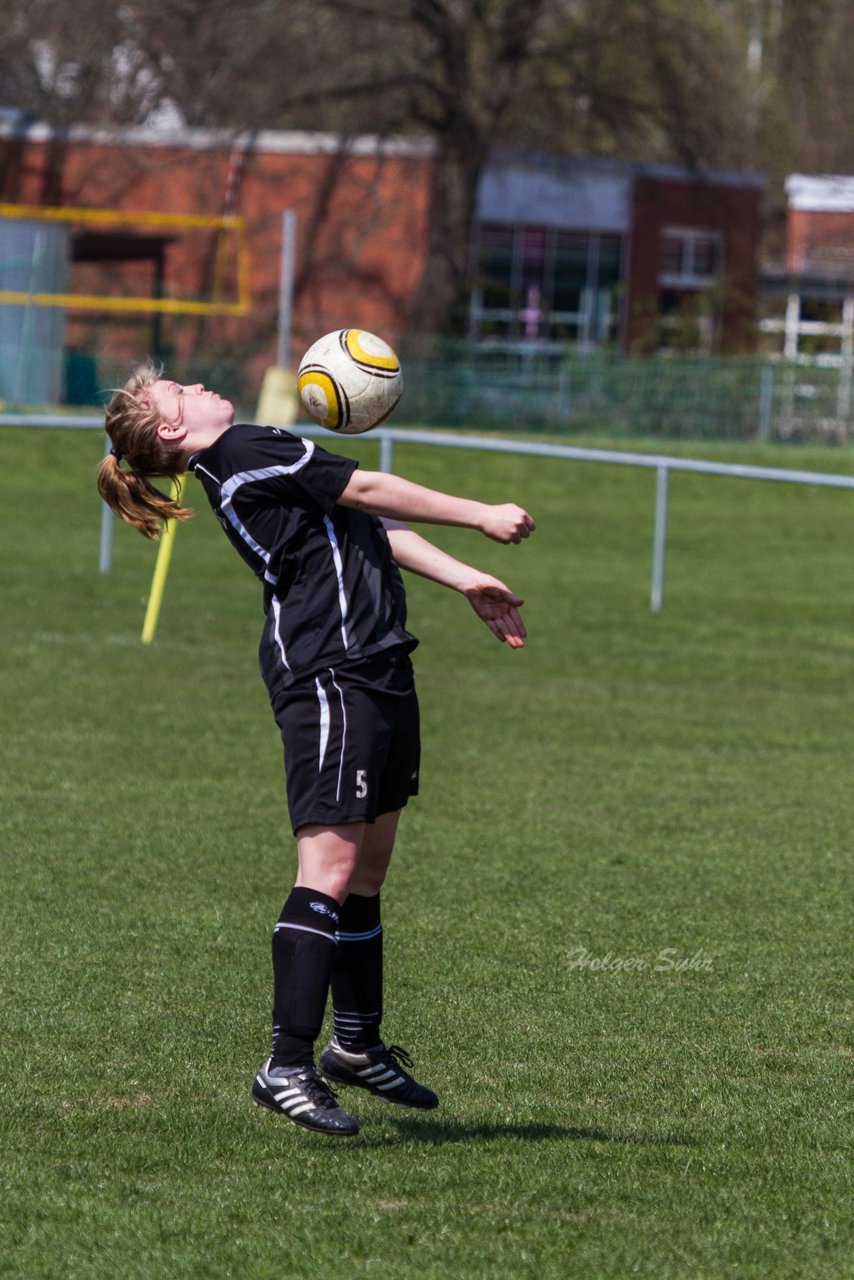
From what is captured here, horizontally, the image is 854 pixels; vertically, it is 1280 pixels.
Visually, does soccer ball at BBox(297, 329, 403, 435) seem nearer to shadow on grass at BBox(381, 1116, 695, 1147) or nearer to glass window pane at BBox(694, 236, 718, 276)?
shadow on grass at BBox(381, 1116, 695, 1147)

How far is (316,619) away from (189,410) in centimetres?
59

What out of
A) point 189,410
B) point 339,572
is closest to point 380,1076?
point 339,572

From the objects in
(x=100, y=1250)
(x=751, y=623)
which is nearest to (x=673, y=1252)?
(x=100, y=1250)

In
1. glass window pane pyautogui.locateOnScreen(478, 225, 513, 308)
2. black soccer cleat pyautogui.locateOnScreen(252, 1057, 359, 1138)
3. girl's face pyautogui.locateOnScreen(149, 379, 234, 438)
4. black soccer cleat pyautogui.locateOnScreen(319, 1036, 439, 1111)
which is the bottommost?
black soccer cleat pyautogui.locateOnScreen(319, 1036, 439, 1111)

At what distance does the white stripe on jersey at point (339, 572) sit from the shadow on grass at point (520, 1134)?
3.87ft

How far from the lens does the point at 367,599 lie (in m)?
4.48

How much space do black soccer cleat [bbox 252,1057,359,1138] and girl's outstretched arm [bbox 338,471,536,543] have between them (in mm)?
1274

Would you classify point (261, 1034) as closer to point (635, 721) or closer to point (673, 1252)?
point (673, 1252)

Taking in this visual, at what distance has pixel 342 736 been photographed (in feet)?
14.4

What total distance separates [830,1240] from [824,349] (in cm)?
3438

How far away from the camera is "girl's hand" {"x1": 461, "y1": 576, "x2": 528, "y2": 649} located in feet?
14.0

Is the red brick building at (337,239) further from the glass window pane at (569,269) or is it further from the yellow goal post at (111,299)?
the yellow goal post at (111,299)

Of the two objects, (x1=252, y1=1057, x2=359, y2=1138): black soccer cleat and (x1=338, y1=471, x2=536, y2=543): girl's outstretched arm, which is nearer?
(x1=338, y1=471, x2=536, y2=543): girl's outstretched arm

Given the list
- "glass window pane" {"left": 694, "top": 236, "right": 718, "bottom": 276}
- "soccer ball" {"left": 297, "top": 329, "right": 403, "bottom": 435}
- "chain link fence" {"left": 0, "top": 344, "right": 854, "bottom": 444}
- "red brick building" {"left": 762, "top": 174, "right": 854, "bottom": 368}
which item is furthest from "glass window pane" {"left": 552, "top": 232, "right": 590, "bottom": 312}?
"soccer ball" {"left": 297, "top": 329, "right": 403, "bottom": 435}
